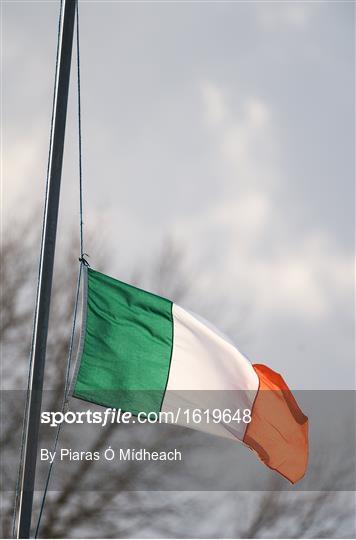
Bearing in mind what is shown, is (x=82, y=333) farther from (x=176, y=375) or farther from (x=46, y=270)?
(x=46, y=270)

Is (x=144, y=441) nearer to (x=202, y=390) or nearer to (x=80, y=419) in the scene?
(x=80, y=419)

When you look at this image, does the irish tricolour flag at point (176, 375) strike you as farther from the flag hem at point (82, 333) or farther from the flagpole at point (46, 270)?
the flagpole at point (46, 270)

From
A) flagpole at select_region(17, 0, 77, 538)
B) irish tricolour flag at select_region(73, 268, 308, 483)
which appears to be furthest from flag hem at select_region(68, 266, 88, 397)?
flagpole at select_region(17, 0, 77, 538)

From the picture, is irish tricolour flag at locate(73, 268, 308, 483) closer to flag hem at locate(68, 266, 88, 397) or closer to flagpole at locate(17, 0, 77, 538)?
flag hem at locate(68, 266, 88, 397)

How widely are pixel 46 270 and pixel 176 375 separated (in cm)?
143

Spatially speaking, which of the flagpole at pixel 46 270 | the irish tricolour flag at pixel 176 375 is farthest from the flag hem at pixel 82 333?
the flagpole at pixel 46 270

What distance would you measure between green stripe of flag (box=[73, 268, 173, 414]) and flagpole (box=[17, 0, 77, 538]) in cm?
86

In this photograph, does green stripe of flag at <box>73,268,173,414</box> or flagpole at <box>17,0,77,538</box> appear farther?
green stripe of flag at <box>73,268,173,414</box>

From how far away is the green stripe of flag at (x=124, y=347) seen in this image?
5367mm

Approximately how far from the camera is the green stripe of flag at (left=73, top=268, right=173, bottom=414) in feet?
17.6

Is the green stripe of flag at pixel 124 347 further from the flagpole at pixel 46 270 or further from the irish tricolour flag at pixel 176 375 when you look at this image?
the flagpole at pixel 46 270

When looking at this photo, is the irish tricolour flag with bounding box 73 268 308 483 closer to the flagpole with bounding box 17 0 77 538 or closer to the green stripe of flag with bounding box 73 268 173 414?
the green stripe of flag with bounding box 73 268 173 414

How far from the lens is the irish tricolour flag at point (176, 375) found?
5406 millimetres

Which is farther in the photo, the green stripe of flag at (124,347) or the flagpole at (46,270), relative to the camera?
the green stripe of flag at (124,347)
